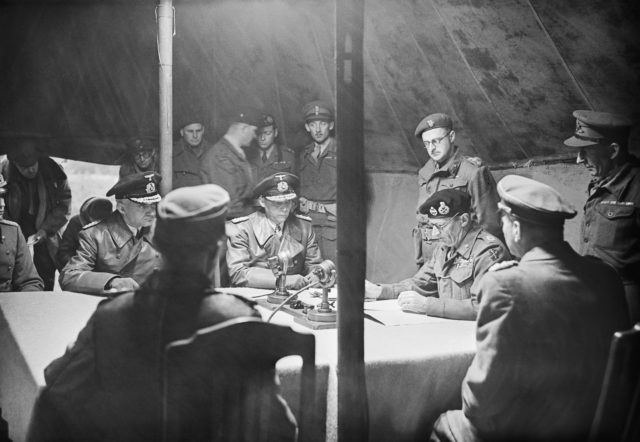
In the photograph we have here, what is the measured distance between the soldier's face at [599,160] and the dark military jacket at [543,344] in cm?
56

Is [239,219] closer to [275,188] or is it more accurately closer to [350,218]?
[275,188]

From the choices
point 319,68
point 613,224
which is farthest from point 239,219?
point 613,224

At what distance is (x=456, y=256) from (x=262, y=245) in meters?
1.46

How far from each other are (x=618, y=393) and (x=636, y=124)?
1.28 meters

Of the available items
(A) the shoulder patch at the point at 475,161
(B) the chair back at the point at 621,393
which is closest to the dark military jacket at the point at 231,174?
(A) the shoulder patch at the point at 475,161

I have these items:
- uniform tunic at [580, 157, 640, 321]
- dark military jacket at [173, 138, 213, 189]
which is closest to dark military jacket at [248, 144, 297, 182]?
dark military jacket at [173, 138, 213, 189]

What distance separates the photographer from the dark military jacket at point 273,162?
416 centimetres

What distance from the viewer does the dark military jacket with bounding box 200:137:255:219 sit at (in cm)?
287

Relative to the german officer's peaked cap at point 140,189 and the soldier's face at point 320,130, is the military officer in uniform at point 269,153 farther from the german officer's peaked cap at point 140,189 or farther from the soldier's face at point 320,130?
the german officer's peaked cap at point 140,189

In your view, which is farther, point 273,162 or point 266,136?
point 266,136

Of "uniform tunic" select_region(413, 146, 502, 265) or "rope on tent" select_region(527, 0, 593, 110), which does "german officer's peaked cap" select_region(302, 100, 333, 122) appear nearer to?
"uniform tunic" select_region(413, 146, 502, 265)

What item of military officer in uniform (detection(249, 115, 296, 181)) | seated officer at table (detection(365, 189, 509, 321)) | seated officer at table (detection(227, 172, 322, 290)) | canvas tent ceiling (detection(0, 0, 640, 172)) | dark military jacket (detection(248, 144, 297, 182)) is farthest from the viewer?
military officer in uniform (detection(249, 115, 296, 181))

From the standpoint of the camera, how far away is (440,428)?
6.26 feet

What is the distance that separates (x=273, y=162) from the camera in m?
4.43
